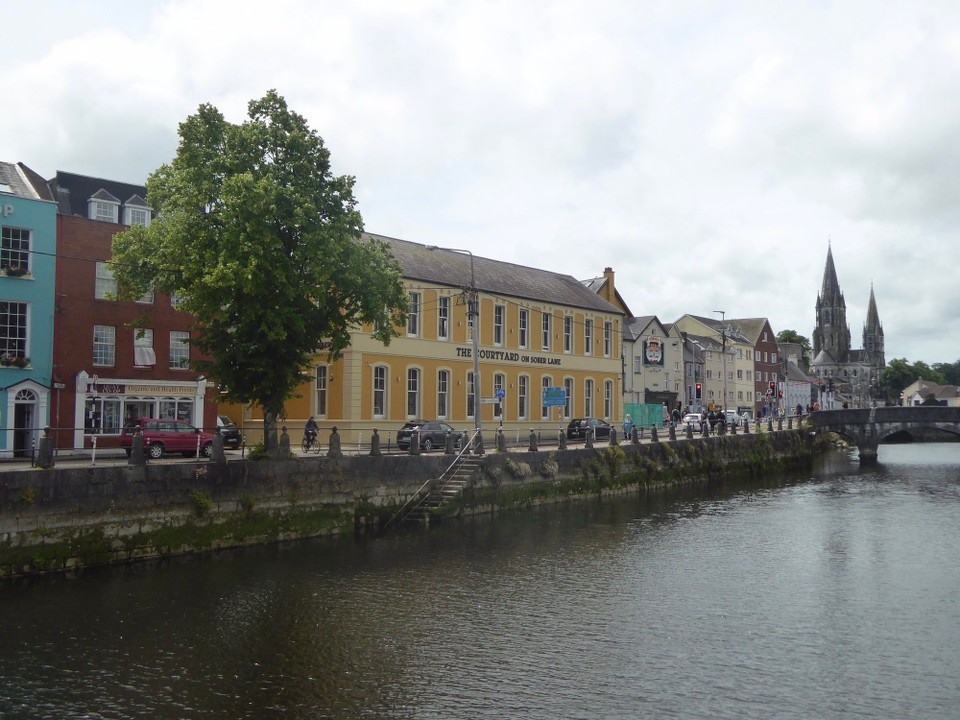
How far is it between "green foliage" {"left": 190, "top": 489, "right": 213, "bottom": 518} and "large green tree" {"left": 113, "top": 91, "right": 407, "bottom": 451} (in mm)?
4086

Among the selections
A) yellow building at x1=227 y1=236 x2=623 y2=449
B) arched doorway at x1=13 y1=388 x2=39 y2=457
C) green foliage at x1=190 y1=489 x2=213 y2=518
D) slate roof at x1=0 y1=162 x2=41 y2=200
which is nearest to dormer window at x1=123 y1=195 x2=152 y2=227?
slate roof at x1=0 y1=162 x2=41 y2=200

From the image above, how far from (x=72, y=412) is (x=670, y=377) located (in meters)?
66.5

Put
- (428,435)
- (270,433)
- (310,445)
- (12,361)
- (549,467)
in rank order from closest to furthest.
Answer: (270,433), (12,361), (310,445), (549,467), (428,435)

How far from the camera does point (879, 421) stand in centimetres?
7331

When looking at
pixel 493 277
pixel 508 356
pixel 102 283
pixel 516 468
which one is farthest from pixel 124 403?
pixel 493 277

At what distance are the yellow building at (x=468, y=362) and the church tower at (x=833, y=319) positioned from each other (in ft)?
472

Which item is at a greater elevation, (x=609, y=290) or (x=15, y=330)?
(x=609, y=290)

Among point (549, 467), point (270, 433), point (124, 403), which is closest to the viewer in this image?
point (270, 433)

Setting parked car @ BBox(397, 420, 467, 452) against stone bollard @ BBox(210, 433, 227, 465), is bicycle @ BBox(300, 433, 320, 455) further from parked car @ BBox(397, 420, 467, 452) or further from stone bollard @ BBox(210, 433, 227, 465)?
stone bollard @ BBox(210, 433, 227, 465)

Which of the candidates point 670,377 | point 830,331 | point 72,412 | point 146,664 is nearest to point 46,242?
point 72,412

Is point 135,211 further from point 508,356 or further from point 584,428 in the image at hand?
point 584,428

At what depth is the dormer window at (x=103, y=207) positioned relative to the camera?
3891cm

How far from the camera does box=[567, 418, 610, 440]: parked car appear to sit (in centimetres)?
5212

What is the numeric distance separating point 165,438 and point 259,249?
10657 millimetres
